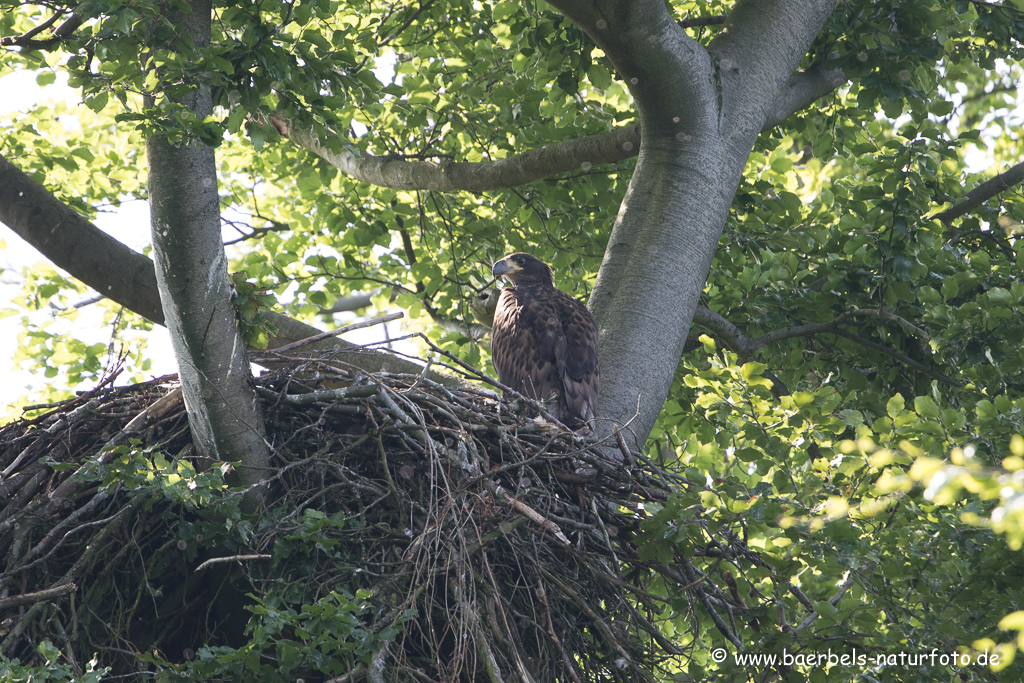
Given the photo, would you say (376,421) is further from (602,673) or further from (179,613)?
(602,673)

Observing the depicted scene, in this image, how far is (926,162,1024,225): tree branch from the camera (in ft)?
17.4

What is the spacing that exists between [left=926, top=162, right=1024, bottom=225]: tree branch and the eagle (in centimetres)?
230

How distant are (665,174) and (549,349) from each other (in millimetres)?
1179

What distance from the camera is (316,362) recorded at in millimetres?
3588

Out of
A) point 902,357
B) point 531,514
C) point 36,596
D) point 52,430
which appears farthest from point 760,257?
point 36,596

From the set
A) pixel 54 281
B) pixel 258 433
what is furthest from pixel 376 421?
pixel 54 281

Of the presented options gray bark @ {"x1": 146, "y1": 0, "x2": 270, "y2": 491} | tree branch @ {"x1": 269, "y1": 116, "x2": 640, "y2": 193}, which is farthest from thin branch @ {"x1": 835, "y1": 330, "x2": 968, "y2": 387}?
gray bark @ {"x1": 146, "y1": 0, "x2": 270, "y2": 491}

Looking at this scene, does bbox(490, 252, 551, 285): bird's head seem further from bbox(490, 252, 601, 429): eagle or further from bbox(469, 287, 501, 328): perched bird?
bbox(469, 287, 501, 328): perched bird

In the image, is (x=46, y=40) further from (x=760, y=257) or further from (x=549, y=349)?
(x=760, y=257)

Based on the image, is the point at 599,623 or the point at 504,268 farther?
the point at 504,268

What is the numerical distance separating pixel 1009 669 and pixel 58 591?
2.68 metres

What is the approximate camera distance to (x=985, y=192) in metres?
5.34

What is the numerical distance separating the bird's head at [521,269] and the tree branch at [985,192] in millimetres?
2390

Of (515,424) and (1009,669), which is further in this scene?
(515,424)
